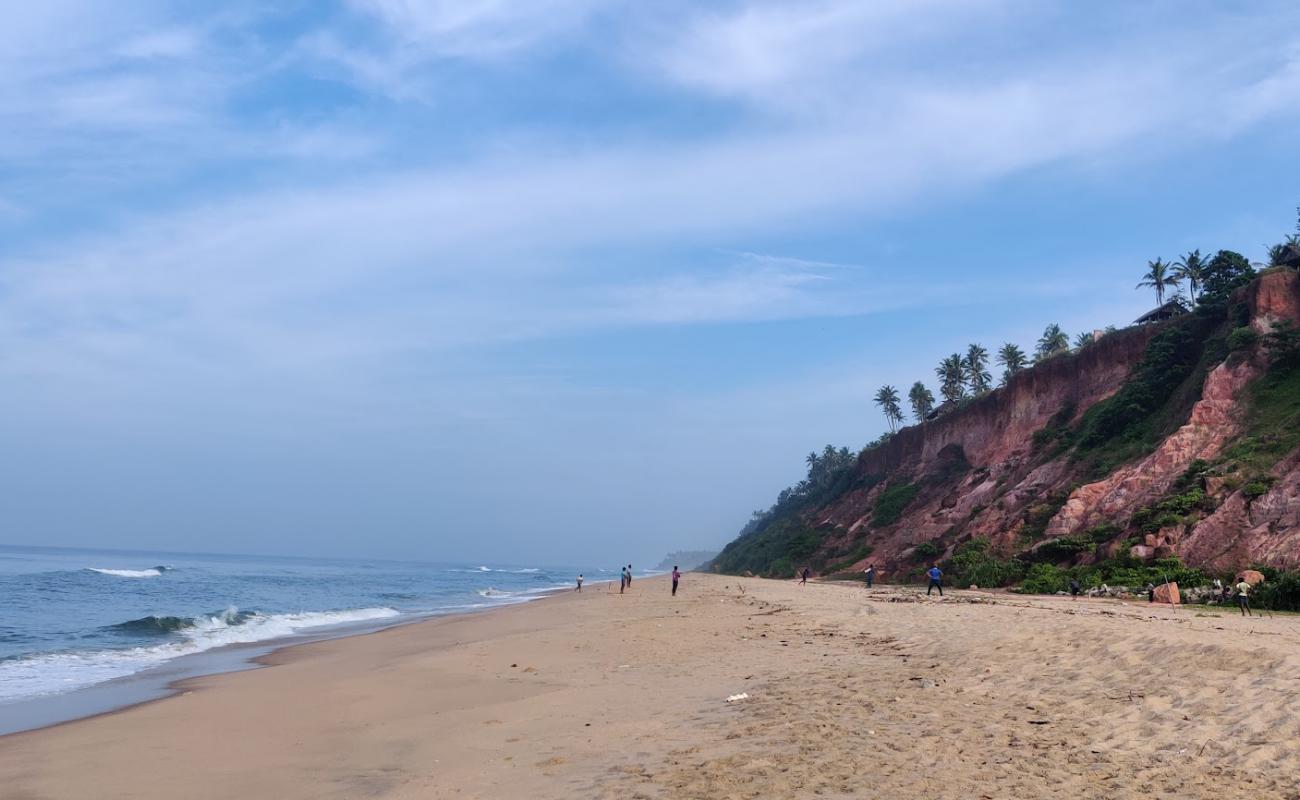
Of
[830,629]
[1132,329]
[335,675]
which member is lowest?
[335,675]

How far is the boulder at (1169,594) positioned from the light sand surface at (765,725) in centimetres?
719

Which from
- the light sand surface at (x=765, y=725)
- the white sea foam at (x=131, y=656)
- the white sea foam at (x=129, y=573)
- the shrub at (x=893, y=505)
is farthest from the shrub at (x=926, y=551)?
the white sea foam at (x=129, y=573)

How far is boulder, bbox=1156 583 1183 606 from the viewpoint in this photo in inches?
916

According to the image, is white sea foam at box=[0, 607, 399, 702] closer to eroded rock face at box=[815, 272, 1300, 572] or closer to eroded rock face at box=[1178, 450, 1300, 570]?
eroded rock face at box=[1178, 450, 1300, 570]

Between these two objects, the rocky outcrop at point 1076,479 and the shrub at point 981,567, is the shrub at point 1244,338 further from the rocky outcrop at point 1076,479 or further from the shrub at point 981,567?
the shrub at point 981,567

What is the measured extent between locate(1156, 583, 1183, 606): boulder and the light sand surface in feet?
23.6

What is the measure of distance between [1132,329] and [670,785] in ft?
169

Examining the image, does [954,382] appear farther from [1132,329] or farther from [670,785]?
[670,785]

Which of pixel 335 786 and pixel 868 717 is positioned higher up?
pixel 868 717

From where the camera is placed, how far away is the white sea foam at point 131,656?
54.2 ft

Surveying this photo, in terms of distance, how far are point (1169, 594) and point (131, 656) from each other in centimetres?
2966

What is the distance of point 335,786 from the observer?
8.40 metres

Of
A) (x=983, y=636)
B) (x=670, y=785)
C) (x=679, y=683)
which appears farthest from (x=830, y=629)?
(x=670, y=785)

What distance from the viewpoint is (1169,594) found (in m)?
23.5
